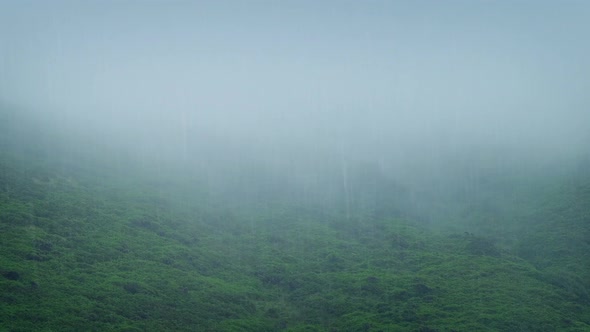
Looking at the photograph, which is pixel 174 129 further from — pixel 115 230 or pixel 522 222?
pixel 522 222

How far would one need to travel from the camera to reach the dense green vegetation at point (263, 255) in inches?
2087

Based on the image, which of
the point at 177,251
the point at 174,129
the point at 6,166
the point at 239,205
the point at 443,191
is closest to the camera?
the point at 177,251

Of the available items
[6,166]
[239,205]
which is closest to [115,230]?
[6,166]

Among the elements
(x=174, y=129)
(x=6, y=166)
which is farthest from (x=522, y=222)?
(x=174, y=129)

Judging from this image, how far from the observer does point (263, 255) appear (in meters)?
82.2

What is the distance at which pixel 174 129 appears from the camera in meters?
192

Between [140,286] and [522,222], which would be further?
[522,222]

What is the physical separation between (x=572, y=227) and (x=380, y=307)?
55216mm

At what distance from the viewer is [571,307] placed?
61.2 metres

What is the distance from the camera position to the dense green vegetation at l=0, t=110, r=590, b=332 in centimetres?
5300

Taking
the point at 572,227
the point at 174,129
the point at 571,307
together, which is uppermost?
the point at 174,129

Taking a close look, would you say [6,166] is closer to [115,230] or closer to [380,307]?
[115,230]

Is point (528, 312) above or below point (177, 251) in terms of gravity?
below

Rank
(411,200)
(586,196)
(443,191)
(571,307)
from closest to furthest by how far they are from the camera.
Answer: (571,307) → (586,196) → (411,200) → (443,191)
